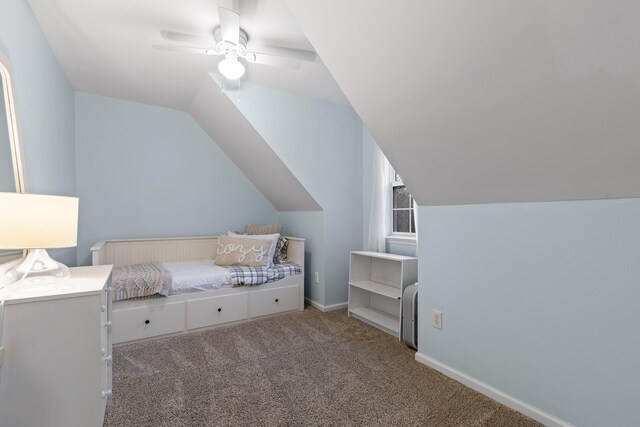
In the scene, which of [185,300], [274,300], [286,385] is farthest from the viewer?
[274,300]

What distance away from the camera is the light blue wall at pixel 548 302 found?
1.25 metres

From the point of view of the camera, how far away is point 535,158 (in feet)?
4.41

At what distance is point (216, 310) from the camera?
269 cm

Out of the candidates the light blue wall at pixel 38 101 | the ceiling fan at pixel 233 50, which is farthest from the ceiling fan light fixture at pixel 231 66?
the light blue wall at pixel 38 101

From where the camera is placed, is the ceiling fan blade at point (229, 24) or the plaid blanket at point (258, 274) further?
the plaid blanket at point (258, 274)

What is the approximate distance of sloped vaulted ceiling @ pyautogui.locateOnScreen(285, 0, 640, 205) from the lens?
3.14ft

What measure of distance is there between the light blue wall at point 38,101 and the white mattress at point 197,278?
2.76 ft

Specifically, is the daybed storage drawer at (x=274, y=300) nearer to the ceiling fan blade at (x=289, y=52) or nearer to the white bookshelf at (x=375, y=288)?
the white bookshelf at (x=375, y=288)

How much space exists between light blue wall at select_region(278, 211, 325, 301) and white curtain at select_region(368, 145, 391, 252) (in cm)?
51

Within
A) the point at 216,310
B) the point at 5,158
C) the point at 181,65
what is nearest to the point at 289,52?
the point at 181,65

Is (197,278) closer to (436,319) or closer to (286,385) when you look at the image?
(286,385)

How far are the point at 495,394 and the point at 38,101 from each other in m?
3.12

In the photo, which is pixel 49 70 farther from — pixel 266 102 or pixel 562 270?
pixel 562 270

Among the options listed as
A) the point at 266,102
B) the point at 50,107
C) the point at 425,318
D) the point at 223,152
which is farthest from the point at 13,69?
the point at 425,318
